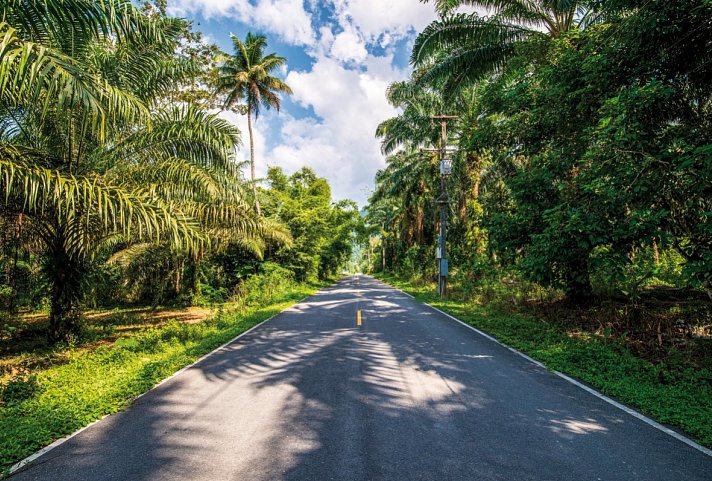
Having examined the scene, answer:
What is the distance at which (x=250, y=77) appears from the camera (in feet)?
66.2

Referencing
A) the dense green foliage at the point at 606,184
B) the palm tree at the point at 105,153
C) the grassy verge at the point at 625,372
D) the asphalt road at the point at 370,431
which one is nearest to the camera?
the asphalt road at the point at 370,431

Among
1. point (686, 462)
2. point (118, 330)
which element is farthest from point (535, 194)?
point (118, 330)

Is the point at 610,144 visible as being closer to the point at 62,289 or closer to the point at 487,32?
the point at 487,32

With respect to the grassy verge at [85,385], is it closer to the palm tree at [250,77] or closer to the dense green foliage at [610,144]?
the dense green foliage at [610,144]

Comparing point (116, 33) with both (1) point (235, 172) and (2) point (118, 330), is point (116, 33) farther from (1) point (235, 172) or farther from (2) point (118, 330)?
(2) point (118, 330)

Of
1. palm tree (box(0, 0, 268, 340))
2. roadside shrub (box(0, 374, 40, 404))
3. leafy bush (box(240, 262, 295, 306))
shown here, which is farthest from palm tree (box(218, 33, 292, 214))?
roadside shrub (box(0, 374, 40, 404))

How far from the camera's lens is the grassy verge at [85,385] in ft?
11.4

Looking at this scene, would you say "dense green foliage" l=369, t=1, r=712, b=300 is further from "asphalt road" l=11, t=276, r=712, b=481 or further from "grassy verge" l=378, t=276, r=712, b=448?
"asphalt road" l=11, t=276, r=712, b=481

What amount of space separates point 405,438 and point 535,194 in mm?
7036

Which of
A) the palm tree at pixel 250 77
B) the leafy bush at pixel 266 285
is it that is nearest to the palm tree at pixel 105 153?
the leafy bush at pixel 266 285

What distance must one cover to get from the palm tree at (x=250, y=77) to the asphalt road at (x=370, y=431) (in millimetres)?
17370

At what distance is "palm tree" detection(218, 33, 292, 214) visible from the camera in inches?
786

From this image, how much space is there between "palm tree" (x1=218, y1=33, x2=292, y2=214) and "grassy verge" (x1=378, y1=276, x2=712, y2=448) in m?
17.4

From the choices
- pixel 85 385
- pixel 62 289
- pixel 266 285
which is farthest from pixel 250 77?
pixel 85 385
